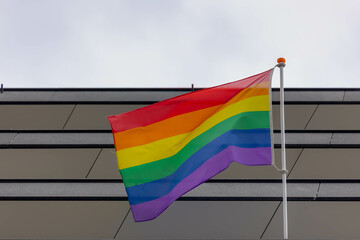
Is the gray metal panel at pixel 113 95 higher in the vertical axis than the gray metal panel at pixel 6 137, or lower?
higher

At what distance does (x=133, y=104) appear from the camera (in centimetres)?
1773

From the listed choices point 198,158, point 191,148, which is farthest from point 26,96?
point 198,158

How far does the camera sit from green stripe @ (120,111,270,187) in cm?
1107

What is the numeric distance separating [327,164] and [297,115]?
6.50 feet

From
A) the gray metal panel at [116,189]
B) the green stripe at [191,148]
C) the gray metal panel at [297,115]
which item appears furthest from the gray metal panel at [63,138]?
the green stripe at [191,148]

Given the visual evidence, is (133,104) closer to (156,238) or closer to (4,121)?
(4,121)

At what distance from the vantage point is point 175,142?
37.2 ft

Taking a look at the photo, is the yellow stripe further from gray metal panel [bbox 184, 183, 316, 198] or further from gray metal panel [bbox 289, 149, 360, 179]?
gray metal panel [bbox 289, 149, 360, 179]

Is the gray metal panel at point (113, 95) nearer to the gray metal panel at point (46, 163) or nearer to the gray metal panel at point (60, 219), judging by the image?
the gray metal panel at point (46, 163)

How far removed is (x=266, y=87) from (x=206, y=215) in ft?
14.7

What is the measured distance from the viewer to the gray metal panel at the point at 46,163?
16.0m

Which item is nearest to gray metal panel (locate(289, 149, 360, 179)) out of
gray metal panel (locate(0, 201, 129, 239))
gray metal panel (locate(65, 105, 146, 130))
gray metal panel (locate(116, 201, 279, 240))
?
gray metal panel (locate(116, 201, 279, 240))

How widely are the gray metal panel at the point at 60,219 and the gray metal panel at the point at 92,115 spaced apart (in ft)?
10.2

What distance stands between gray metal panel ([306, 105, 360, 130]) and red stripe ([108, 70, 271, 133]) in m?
6.49
